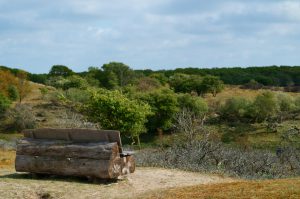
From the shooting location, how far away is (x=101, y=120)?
4516 cm

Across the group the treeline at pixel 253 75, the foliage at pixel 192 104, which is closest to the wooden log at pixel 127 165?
the foliage at pixel 192 104

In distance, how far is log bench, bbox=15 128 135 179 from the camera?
14148mm

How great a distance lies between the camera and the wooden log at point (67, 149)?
14.2 meters

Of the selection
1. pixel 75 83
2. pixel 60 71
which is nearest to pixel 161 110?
pixel 75 83

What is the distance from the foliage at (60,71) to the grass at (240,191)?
316ft

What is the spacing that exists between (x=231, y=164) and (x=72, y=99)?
54.0m

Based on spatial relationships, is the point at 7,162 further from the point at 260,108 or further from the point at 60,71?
the point at 60,71

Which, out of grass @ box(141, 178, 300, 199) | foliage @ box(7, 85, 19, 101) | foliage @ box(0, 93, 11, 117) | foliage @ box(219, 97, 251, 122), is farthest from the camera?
foliage @ box(7, 85, 19, 101)

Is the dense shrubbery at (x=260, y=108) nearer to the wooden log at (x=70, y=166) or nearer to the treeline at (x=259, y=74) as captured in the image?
the treeline at (x=259, y=74)

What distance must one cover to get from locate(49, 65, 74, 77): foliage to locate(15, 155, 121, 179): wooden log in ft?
306

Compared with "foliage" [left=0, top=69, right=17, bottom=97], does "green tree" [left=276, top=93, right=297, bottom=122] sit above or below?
below

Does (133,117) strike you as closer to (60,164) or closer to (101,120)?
(101,120)

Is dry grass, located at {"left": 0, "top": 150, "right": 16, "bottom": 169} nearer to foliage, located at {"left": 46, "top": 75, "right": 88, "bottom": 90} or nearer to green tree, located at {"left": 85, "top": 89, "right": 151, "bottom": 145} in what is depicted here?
green tree, located at {"left": 85, "top": 89, "right": 151, "bottom": 145}

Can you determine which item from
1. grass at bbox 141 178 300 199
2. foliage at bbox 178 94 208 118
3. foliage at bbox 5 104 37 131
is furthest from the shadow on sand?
foliage at bbox 178 94 208 118
